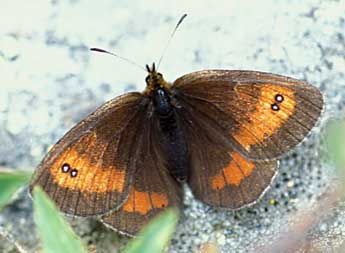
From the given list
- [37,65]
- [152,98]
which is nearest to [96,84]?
[37,65]

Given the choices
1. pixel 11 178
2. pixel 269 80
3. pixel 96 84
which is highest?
pixel 96 84

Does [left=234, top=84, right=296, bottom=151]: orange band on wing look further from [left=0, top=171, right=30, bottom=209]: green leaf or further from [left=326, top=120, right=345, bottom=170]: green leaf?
[left=0, top=171, right=30, bottom=209]: green leaf

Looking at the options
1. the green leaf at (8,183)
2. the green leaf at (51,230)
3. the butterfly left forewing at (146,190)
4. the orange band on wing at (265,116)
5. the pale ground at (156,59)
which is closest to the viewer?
the green leaf at (51,230)

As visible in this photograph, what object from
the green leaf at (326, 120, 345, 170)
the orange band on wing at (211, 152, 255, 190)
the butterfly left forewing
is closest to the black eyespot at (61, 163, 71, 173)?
the butterfly left forewing

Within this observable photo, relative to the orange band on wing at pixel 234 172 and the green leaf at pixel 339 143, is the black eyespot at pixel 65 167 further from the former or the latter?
the green leaf at pixel 339 143

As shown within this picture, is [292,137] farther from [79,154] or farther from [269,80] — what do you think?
[79,154]

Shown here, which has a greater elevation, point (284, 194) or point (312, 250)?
point (284, 194)

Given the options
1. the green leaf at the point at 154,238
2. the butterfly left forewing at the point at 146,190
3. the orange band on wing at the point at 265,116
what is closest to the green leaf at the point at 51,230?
the green leaf at the point at 154,238

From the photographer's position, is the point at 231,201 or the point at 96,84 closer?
the point at 231,201
